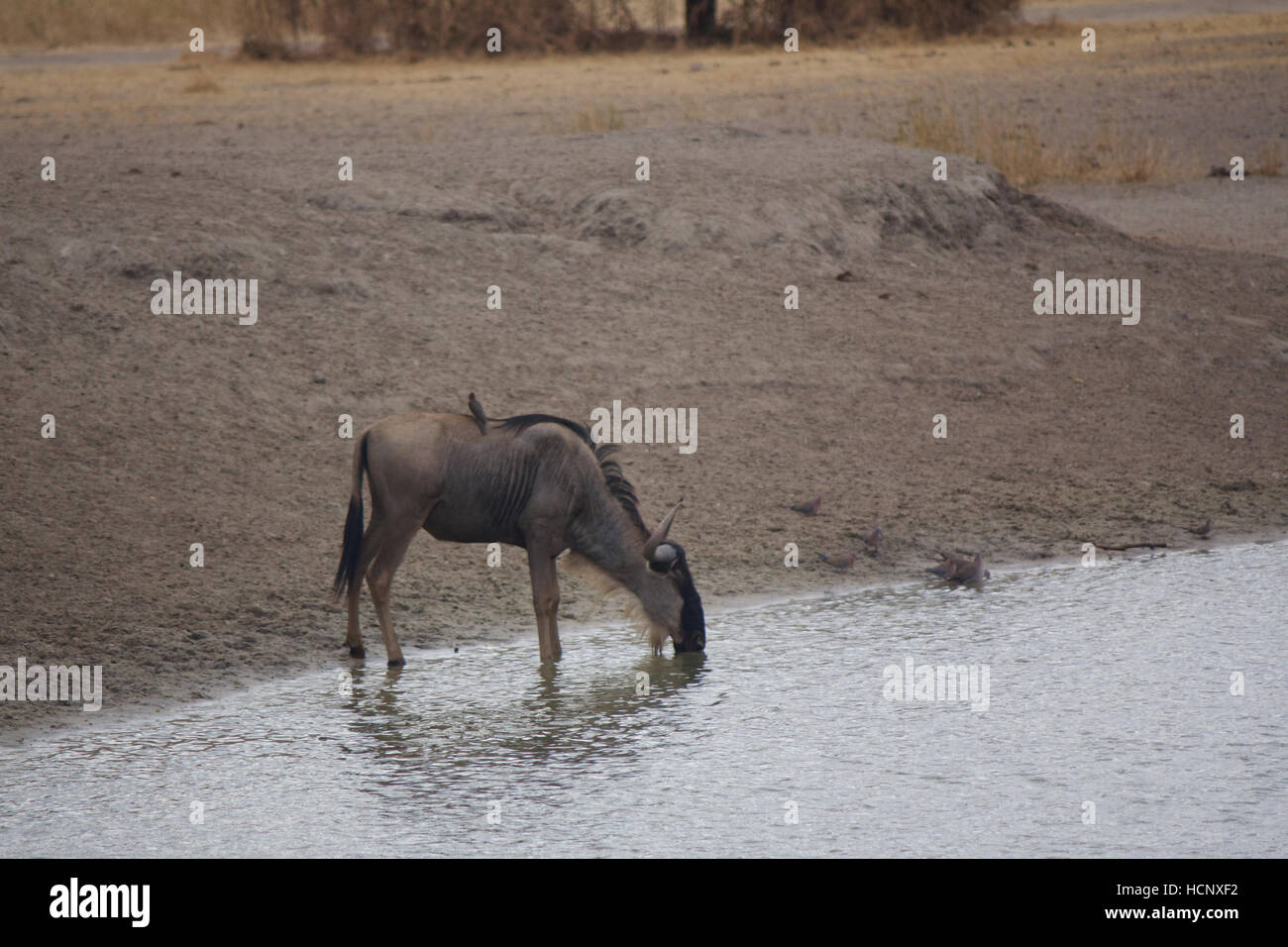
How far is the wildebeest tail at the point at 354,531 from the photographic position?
272 inches

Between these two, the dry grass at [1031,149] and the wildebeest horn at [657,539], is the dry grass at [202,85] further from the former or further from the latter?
the wildebeest horn at [657,539]

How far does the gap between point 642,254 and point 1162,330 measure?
3.82m

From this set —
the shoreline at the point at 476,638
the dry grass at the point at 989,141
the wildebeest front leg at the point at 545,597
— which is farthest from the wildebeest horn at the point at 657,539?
the dry grass at the point at 989,141

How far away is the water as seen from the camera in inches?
212

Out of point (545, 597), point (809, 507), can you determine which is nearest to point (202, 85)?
point (809, 507)

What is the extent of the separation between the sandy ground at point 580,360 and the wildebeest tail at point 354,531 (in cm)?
47

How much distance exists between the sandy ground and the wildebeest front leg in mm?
591

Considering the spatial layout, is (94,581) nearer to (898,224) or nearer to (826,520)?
(826,520)

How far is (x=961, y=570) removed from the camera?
838cm

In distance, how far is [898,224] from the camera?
1335 centimetres

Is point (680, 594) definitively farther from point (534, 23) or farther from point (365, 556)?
point (534, 23)

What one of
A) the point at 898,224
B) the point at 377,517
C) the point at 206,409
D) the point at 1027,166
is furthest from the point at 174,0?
the point at 377,517

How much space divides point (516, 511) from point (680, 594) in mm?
815

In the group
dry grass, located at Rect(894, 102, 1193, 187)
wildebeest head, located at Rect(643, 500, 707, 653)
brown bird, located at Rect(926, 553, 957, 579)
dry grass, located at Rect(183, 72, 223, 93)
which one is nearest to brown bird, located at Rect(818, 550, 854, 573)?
brown bird, located at Rect(926, 553, 957, 579)
